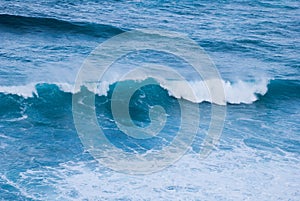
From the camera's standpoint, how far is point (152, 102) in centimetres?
1836

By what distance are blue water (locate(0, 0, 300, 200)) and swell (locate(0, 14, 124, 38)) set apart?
0.05 m

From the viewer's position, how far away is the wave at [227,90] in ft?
57.1

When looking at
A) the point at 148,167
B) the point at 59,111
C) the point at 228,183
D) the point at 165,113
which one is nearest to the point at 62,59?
the point at 59,111

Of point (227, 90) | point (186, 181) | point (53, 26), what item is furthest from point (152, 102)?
point (53, 26)

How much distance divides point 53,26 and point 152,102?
6946mm

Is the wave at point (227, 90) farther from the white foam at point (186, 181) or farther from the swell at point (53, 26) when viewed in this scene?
the swell at point (53, 26)

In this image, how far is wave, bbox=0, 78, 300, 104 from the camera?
17391mm

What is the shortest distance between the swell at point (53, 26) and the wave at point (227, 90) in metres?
4.84

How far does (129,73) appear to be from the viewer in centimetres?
1933

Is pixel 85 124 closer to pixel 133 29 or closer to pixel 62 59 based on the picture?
pixel 62 59

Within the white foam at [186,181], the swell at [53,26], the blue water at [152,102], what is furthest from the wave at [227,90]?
the swell at [53,26]

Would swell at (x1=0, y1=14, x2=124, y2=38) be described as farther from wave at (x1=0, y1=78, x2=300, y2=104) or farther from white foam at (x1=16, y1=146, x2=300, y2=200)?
white foam at (x1=16, y1=146, x2=300, y2=200)

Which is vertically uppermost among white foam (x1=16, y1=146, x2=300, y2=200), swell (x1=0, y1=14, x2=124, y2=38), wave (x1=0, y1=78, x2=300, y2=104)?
swell (x1=0, y1=14, x2=124, y2=38)

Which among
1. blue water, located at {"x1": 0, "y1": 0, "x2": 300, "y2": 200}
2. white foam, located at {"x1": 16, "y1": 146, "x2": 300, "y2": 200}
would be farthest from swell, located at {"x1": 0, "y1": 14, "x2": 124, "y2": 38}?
white foam, located at {"x1": 16, "y1": 146, "x2": 300, "y2": 200}
